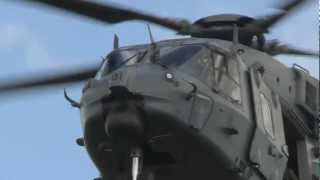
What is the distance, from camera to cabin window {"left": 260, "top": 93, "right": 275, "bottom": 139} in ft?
37.8

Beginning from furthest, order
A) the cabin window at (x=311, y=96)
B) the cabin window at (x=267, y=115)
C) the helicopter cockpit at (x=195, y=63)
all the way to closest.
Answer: the cabin window at (x=311, y=96), the cabin window at (x=267, y=115), the helicopter cockpit at (x=195, y=63)

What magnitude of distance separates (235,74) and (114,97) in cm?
208

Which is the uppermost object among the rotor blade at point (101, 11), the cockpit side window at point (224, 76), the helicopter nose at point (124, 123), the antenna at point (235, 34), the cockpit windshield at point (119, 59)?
the rotor blade at point (101, 11)

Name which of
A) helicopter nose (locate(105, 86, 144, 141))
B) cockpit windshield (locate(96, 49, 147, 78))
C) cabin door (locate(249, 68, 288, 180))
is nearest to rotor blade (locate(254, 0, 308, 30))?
cabin door (locate(249, 68, 288, 180))

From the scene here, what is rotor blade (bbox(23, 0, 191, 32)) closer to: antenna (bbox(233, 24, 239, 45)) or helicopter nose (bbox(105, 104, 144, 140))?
antenna (bbox(233, 24, 239, 45))

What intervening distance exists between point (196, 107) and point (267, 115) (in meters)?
1.71

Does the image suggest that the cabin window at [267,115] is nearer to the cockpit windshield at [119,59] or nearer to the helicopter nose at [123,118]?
the cockpit windshield at [119,59]

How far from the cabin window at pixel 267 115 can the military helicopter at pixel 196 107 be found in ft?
0.07

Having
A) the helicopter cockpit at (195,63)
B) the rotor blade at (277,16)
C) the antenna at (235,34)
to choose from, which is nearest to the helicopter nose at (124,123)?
the helicopter cockpit at (195,63)

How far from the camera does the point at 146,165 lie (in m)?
10.4

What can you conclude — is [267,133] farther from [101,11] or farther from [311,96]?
[101,11]

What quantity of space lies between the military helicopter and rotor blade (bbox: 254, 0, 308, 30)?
0.02m

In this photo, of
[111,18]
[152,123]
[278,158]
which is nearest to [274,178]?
[278,158]

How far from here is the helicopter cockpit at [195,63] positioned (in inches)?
430
